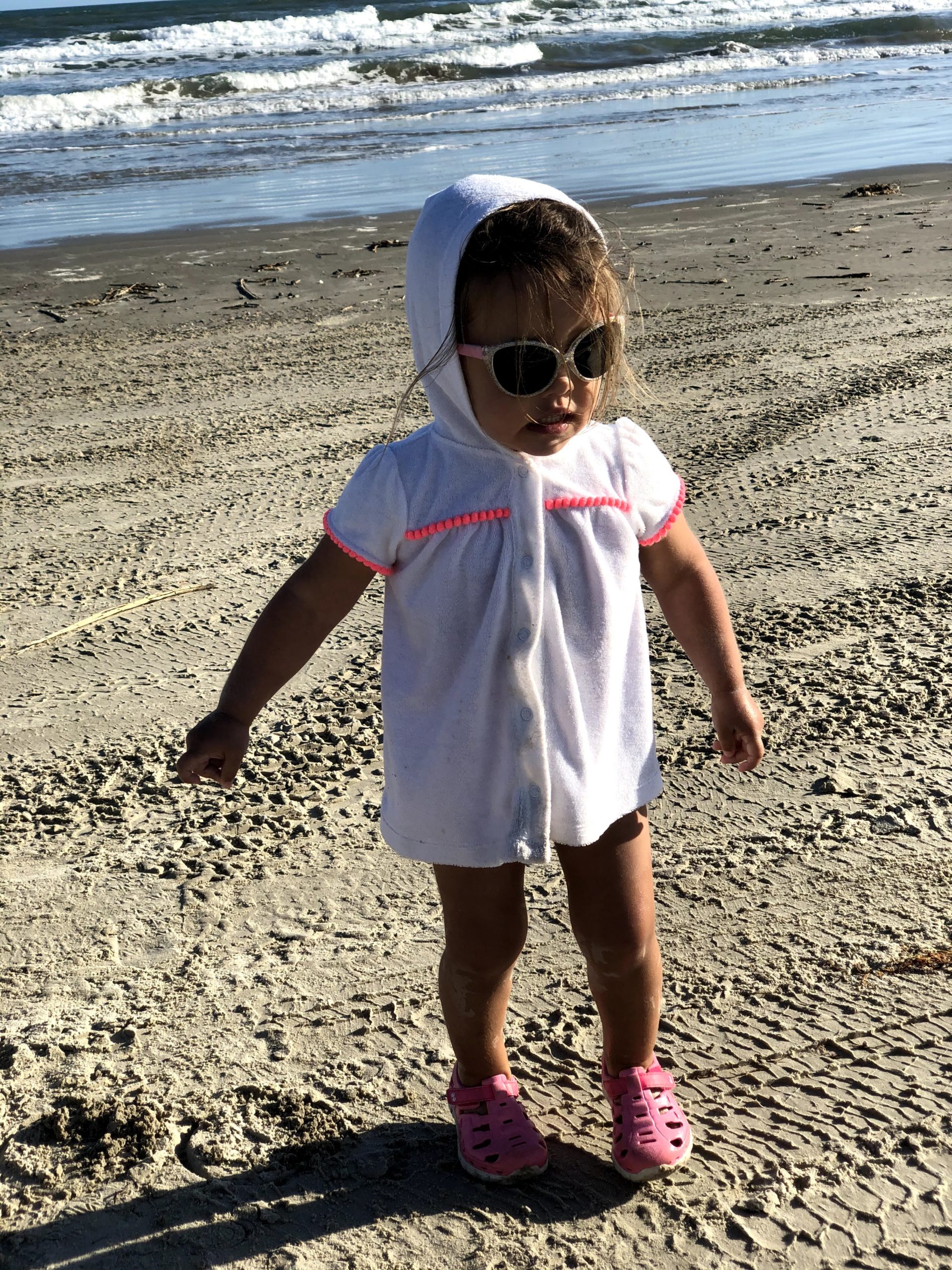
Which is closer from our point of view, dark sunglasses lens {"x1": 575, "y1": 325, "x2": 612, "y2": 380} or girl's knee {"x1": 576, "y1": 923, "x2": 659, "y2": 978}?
dark sunglasses lens {"x1": 575, "y1": 325, "x2": 612, "y2": 380}

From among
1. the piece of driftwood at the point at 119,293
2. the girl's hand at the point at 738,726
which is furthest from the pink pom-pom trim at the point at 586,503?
the piece of driftwood at the point at 119,293

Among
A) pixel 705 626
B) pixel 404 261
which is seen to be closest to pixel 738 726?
pixel 705 626

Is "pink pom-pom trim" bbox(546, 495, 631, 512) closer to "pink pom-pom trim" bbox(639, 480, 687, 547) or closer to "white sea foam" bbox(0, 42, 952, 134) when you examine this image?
"pink pom-pom trim" bbox(639, 480, 687, 547)

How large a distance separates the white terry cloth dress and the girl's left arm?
14 cm

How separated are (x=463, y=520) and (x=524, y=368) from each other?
227mm

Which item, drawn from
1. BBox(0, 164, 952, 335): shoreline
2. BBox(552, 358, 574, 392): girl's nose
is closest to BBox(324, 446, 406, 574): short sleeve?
BBox(552, 358, 574, 392): girl's nose

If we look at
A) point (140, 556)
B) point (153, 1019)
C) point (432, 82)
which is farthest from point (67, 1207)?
point (432, 82)

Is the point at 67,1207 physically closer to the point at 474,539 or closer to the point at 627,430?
the point at 474,539

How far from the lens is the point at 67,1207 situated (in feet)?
5.88

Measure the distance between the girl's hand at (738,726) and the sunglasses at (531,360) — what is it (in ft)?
1.99

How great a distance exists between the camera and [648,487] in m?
1.83

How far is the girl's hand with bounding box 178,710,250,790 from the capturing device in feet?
5.90

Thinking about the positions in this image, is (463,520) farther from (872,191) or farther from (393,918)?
(872,191)

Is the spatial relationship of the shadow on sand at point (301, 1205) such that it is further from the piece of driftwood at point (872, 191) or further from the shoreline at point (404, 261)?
the piece of driftwood at point (872, 191)
